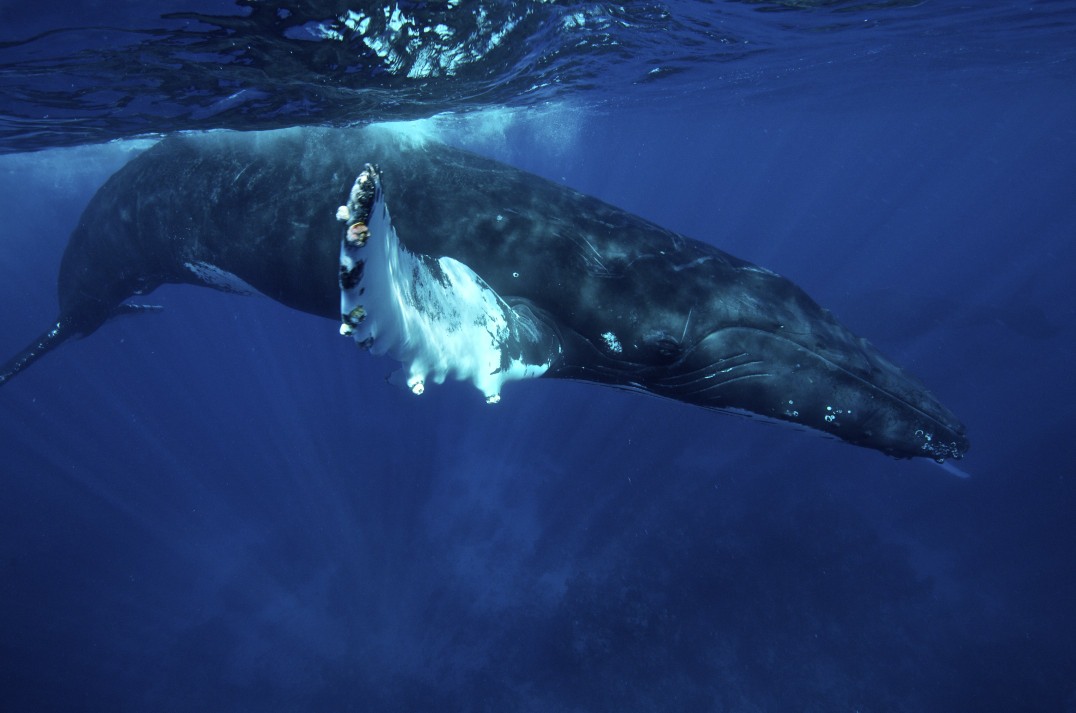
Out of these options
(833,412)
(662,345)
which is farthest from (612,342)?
(833,412)

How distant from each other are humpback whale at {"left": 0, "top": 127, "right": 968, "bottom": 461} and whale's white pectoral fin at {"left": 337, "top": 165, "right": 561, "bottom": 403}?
0.02 m

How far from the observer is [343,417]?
1133 inches

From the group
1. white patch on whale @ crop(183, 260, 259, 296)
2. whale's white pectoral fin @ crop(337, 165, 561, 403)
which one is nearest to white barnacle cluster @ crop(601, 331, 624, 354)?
whale's white pectoral fin @ crop(337, 165, 561, 403)

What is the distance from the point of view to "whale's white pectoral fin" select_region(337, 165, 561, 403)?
355 cm

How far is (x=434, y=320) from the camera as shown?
4641mm

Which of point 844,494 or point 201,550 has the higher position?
point 844,494

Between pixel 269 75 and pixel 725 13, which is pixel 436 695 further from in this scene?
pixel 725 13

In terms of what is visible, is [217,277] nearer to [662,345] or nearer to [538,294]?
[538,294]

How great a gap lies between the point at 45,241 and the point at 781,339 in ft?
404

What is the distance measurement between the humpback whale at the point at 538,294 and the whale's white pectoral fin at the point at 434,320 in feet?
0.05

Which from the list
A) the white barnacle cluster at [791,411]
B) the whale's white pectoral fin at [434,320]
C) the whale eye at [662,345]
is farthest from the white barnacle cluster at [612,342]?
the white barnacle cluster at [791,411]

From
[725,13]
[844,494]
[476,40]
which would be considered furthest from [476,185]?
[844,494]

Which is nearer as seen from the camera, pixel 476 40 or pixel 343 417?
pixel 476 40

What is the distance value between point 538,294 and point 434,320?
1.21 metres
